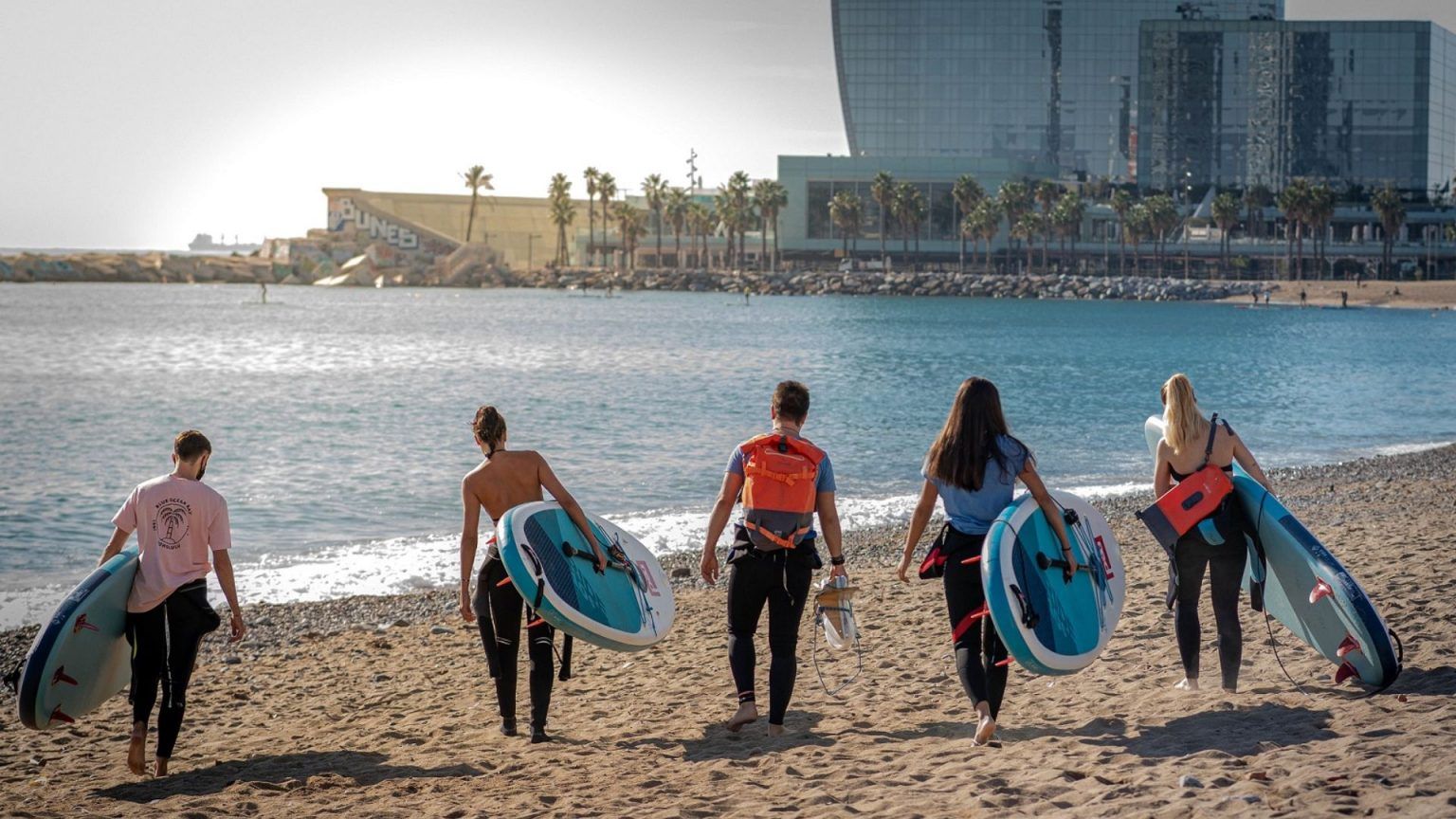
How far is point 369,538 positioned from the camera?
1950 cm

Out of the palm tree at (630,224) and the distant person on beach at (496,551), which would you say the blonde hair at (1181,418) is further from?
the palm tree at (630,224)

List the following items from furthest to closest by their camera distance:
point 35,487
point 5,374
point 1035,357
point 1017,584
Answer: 1. point 1035,357
2. point 5,374
3. point 35,487
4. point 1017,584

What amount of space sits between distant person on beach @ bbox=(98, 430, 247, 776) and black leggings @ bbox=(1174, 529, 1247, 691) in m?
4.68

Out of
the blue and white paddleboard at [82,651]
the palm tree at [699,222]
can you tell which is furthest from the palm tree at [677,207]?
the blue and white paddleboard at [82,651]

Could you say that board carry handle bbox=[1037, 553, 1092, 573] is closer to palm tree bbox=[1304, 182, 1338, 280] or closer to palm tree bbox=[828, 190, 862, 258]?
palm tree bbox=[1304, 182, 1338, 280]

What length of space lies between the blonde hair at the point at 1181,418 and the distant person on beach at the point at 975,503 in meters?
0.88

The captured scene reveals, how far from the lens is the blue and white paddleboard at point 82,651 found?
7.20 m

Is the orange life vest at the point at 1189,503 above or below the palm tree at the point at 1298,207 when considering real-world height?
below

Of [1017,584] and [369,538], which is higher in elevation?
[1017,584]

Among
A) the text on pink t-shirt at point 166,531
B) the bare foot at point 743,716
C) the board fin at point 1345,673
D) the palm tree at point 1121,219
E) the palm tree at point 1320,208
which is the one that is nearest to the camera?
the text on pink t-shirt at point 166,531

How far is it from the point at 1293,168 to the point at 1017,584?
17063 cm

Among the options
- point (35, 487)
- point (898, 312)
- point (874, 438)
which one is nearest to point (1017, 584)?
point (35, 487)

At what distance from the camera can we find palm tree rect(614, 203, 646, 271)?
16025cm

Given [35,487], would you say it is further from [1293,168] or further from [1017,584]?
[1293,168]
